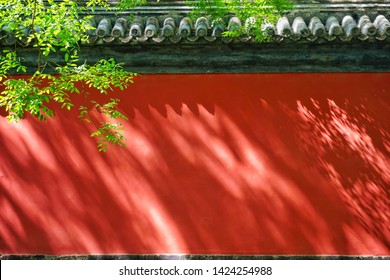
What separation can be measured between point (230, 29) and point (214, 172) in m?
1.51

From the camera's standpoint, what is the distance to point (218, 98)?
4.51 metres

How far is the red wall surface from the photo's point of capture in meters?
4.43

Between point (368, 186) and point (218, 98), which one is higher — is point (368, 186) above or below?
below

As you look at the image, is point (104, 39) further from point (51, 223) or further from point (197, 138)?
point (51, 223)

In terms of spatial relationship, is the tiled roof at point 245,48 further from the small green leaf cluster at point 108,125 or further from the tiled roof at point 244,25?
the small green leaf cluster at point 108,125

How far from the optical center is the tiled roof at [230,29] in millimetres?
4051

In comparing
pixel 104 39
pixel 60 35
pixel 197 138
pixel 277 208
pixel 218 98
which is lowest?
pixel 277 208

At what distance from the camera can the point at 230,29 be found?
409 centimetres

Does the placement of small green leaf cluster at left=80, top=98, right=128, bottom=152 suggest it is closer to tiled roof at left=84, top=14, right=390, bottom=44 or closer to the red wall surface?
the red wall surface

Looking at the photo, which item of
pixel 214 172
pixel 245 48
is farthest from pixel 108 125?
pixel 245 48

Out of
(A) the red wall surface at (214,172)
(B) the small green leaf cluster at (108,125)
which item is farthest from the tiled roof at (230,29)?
(B) the small green leaf cluster at (108,125)

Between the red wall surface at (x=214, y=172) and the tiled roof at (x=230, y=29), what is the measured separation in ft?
1.66
